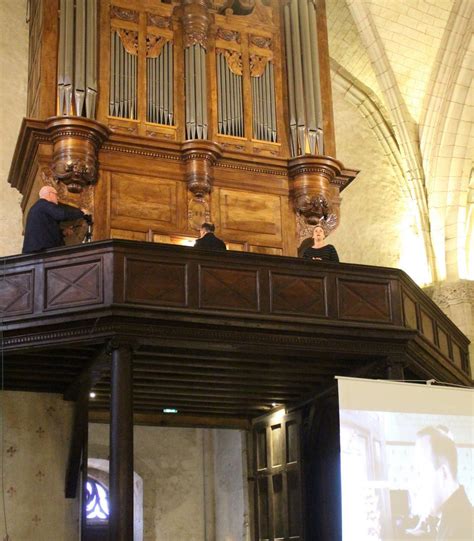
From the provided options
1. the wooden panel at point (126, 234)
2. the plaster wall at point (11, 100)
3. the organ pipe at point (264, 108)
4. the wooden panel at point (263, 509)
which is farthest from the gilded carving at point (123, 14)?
the wooden panel at point (263, 509)

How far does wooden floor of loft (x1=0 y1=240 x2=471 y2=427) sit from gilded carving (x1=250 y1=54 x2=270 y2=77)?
3.78m

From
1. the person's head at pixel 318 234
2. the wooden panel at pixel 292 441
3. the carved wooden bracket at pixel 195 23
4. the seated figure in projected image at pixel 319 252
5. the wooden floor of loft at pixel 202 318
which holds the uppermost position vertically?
the carved wooden bracket at pixel 195 23

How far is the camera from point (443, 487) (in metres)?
10.6

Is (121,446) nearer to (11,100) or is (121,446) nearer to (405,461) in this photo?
(405,461)

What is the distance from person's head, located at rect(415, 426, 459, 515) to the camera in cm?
1053

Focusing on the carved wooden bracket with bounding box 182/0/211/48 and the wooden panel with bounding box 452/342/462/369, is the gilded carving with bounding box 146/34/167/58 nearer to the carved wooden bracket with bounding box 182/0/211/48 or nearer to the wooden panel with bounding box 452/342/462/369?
the carved wooden bracket with bounding box 182/0/211/48

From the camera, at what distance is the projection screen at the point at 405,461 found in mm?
10156

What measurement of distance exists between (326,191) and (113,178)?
296 cm

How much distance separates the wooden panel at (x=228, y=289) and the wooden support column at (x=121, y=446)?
1082mm

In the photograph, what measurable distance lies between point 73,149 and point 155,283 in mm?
2606

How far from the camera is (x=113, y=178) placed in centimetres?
1335

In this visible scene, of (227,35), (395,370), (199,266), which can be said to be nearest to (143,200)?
(199,266)

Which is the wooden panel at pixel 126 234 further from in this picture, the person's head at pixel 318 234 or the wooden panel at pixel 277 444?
the wooden panel at pixel 277 444

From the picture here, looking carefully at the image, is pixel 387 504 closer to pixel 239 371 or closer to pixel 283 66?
pixel 239 371
